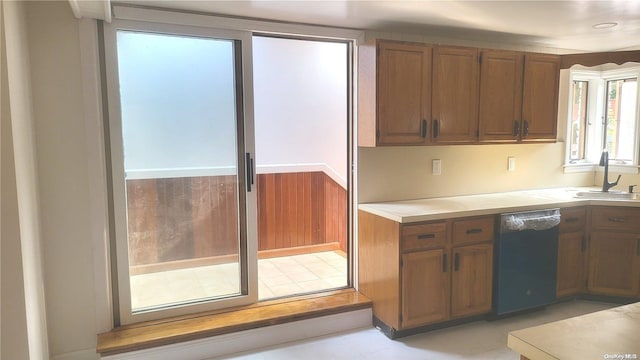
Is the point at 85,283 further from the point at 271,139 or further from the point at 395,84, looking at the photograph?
the point at 271,139

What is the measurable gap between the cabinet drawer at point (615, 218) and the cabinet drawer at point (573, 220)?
84 millimetres

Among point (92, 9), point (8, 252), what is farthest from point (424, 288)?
point (92, 9)

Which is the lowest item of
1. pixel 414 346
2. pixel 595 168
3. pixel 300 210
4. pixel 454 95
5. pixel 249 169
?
pixel 414 346

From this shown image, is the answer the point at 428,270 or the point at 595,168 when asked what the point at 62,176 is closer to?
the point at 428,270

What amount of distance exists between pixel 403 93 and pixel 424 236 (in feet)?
3.38

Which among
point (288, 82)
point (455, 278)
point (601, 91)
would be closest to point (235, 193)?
point (455, 278)

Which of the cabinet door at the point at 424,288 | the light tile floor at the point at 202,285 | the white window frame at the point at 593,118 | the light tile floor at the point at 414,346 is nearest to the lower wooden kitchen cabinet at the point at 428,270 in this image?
the cabinet door at the point at 424,288

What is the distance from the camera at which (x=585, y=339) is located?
106cm

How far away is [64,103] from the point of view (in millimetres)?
2508

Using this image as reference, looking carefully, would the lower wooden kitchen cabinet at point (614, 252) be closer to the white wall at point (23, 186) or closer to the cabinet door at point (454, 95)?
the cabinet door at point (454, 95)

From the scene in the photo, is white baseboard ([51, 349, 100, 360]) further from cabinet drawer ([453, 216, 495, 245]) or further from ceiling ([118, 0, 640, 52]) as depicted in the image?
cabinet drawer ([453, 216, 495, 245])

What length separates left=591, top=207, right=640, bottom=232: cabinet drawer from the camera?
338 centimetres

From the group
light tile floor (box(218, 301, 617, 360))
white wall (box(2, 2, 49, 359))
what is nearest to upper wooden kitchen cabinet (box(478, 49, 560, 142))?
light tile floor (box(218, 301, 617, 360))

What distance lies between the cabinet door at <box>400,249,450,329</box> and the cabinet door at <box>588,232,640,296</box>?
57.5 inches
